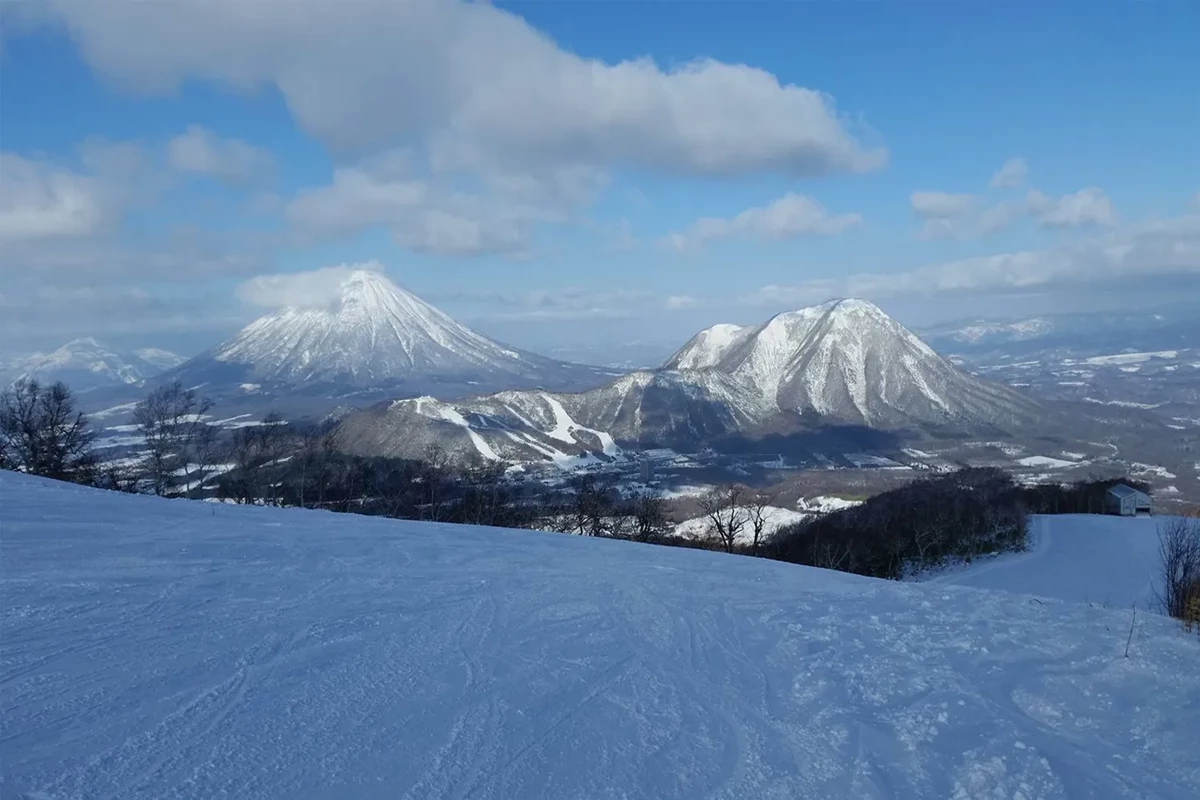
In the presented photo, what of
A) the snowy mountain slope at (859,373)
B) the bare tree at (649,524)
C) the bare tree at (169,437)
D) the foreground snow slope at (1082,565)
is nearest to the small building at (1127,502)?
the foreground snow slope at (1082,565)

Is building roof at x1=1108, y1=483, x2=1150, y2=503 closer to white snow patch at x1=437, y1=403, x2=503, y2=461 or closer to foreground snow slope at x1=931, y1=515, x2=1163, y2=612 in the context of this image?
foreground snow slope at x1=931, y1=515, x2=1163, y2=612

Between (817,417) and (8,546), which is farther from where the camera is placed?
(817,417)

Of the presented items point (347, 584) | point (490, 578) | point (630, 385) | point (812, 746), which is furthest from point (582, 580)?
point (630, 385)

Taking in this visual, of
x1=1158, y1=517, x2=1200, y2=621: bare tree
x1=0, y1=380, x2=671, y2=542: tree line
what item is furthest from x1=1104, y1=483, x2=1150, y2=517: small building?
x1=1158, y1=517, x2=1200, y2=621: bare tree

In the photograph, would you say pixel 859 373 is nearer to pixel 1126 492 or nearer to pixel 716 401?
pixel 716 401

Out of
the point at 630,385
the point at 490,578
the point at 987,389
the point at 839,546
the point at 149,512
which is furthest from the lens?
the point at 987,389

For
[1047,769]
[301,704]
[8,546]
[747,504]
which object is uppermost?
[8,546]

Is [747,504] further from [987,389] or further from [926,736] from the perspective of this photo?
[987,389]
